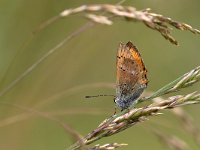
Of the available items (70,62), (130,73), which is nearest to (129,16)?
(130,73)

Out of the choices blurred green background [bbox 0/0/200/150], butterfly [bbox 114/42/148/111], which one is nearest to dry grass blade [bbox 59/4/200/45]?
butterfly [bbox 114/42/148/111]

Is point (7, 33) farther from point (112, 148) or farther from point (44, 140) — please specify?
point (112, 148)

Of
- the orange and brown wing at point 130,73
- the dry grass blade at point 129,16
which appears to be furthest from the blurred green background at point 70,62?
the dry grass blade at point 129,16

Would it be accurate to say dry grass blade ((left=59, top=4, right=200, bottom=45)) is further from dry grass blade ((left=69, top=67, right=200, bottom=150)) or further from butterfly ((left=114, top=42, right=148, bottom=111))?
butterfly ((left=114, top=42, right=148, bottom=111))

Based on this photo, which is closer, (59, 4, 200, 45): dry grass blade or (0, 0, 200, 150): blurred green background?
(59, 4, 200, 45): dry grass blade

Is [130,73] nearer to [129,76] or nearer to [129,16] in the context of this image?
[129,76]
